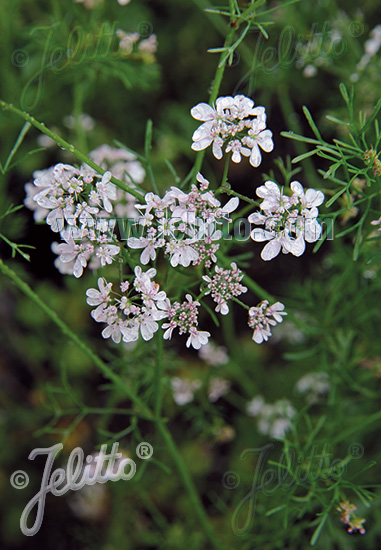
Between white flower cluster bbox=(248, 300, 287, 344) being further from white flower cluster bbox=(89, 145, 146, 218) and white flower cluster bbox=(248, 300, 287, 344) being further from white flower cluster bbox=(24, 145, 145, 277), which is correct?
white flower cluster bbox=(89, 145, 146, 218)

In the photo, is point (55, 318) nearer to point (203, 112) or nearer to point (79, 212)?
point (79, 212)

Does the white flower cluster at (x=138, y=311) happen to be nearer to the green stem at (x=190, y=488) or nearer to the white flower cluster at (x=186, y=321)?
the white flower cluster at (x=186, y=321)

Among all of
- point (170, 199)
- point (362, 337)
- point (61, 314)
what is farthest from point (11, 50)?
point (362, 337)

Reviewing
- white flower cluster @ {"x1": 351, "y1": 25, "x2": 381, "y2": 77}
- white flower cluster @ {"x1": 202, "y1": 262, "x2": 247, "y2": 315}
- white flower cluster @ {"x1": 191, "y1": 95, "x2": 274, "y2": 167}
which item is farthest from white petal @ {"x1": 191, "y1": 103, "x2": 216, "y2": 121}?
white flower cluster @ {"x1": 351, "y1": 25, "x2": 381, "y2": 77}

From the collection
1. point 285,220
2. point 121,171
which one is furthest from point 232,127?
point 121,171

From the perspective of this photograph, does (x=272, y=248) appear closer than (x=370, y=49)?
Yes

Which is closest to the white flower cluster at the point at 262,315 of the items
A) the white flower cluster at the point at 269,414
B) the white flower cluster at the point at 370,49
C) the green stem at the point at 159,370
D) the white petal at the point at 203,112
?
the green stem at the point at 159,370
